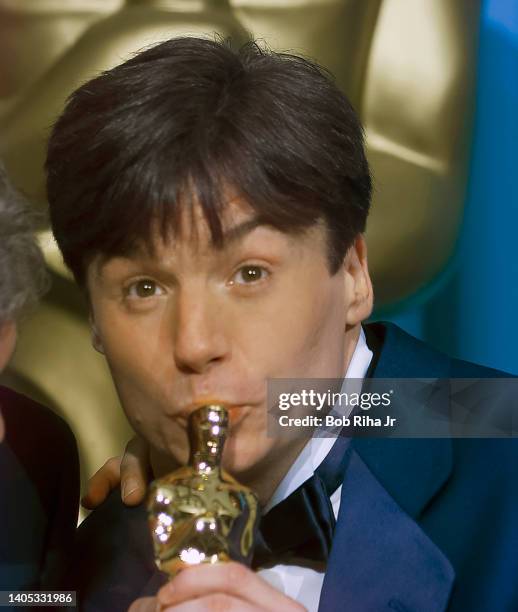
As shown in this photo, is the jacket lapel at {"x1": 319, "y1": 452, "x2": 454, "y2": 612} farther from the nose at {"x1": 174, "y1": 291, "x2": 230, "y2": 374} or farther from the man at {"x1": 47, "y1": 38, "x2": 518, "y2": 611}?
the nose at {"x1": 174, "y1": 291, "x2": 230, "y2": 374}

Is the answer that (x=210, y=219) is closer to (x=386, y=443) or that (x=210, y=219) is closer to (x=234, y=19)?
(x=386, y=443)

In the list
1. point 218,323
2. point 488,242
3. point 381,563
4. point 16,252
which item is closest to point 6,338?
point 16,252

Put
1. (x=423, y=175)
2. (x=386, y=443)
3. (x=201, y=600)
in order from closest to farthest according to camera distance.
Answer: (x=201, y=600), (x=386, y=443), (x=423, y=175)

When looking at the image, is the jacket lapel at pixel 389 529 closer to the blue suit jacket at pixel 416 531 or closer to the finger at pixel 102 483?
the blue suit jacket at pixel 416 531

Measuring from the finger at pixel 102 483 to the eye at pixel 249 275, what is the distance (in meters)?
0.24

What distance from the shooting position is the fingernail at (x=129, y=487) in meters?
0.83

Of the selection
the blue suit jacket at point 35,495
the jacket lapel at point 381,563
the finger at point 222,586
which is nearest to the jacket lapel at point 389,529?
the jacket lapel at point 381,563

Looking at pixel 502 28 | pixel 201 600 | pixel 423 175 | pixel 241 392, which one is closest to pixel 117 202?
pixel 241 392

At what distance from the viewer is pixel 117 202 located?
2.31ft

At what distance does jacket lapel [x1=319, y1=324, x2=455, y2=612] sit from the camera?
0.72 meters

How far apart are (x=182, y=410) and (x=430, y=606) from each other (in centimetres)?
19

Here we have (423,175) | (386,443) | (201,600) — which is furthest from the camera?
(423,175)

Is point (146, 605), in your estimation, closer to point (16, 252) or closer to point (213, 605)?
point (213, 605)

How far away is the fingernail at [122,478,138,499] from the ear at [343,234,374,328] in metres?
0.19
